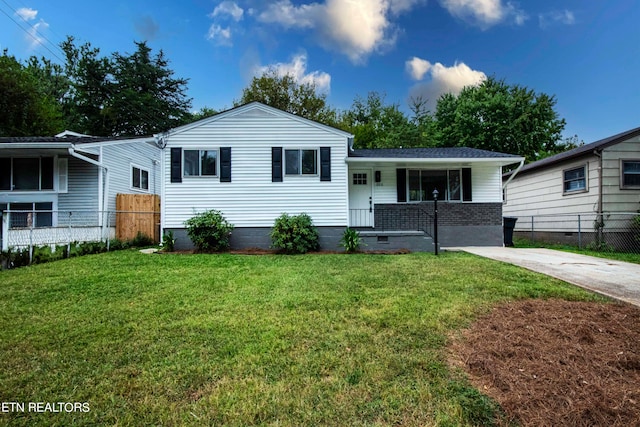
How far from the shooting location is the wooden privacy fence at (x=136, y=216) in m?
12.0

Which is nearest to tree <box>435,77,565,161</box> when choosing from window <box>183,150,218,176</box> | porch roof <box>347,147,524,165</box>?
porch roof <box>347,147,524,165</box>

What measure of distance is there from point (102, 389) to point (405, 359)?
2305 mm

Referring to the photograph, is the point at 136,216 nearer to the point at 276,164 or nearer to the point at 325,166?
the point at 276,164

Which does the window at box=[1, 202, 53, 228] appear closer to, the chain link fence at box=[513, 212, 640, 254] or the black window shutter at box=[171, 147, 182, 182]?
the black window shutter at box=[171, 147, 182, 182]

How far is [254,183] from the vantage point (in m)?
10.3

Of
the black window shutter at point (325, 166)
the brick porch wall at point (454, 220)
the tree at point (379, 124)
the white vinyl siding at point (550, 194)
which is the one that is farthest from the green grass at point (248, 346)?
the tree at point (379, 124)

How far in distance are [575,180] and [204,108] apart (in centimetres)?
3133

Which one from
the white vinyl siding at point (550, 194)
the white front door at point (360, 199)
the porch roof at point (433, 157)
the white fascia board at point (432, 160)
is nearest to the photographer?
the white fascia board at point (432, 160)

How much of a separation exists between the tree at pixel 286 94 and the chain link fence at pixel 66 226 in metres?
16.3

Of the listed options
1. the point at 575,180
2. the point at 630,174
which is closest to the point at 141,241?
the point at 575,180

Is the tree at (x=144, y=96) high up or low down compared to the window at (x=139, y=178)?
up

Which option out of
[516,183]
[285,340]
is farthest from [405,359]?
[516,183]

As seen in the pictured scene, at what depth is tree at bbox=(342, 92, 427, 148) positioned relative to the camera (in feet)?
83.4

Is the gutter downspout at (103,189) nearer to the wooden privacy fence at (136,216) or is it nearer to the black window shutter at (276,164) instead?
the wooden privacy fence at (136,216)
